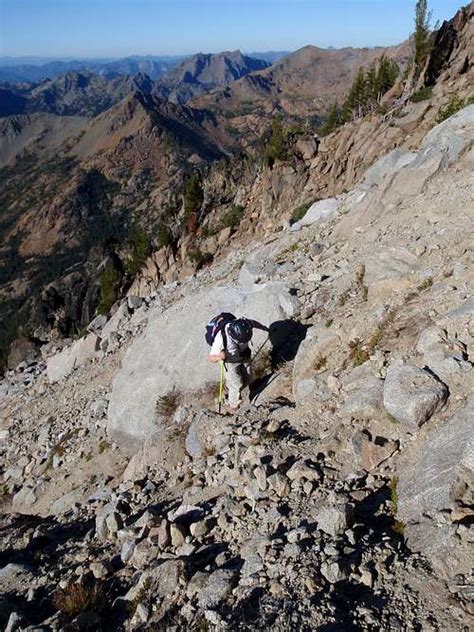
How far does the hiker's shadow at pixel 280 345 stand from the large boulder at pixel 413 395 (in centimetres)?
473

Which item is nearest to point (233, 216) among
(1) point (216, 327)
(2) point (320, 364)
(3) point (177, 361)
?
(3) point (177, 361)

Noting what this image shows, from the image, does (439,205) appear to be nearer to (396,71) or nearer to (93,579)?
(93,579)

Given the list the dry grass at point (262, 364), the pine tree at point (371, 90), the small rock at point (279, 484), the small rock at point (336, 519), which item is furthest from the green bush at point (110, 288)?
the small rock at point (336, 519)

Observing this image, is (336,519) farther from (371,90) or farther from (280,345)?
(371,90)

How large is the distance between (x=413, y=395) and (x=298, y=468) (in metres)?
2.53

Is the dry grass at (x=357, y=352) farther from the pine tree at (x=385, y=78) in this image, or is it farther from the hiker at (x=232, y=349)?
the pine tree at (x=385, y=78)

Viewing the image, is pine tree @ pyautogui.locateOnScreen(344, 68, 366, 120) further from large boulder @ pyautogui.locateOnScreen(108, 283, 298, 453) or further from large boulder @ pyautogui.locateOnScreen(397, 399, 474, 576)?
large boulder @ pyautogui.locateOnScreen(397, 399, 474, 576)

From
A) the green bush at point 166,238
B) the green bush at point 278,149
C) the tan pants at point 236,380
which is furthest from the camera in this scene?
the green bush at point 166,238

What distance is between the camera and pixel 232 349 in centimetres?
1279

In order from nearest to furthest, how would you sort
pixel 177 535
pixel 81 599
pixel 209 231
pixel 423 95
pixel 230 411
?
pixel 81 599 < pixel 177 535 < pixel 230 411 < pixel 423 95 < pixel 209 231

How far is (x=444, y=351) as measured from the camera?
9.38 metres

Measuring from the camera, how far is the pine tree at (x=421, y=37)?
5947cm

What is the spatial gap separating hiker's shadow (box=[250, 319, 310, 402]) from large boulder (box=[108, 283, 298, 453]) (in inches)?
13.5

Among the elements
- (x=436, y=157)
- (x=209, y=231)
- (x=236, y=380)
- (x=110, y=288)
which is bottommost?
(x=110, y=288)
